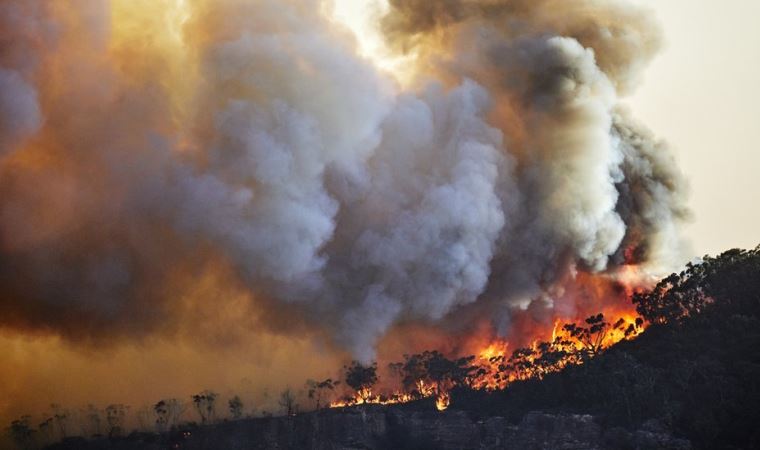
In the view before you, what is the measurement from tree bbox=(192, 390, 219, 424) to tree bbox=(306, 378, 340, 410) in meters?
11.7

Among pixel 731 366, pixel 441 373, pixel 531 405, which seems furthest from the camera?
pixel 441 373

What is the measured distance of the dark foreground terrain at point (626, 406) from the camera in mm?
84500

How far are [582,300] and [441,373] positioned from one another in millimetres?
19184

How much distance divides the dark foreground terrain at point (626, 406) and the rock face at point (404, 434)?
0.37ft

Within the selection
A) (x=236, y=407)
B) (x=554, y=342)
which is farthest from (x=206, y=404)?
(x=554, y=342)

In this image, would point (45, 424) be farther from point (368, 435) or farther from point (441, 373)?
point (441, 373)

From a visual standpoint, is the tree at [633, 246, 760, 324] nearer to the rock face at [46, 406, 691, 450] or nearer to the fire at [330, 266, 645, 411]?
the fire at [330, 266, 645, 411]

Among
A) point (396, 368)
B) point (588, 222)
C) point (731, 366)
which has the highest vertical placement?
point (588, 222)

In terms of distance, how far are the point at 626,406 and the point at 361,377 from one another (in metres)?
30.6

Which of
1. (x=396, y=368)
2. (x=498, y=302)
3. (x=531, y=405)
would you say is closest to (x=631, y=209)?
(x=498, y=302)

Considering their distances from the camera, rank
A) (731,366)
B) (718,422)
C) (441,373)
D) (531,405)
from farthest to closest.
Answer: (441,373) → (531,405) → (731,366) → (718,422)

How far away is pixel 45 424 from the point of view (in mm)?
109312

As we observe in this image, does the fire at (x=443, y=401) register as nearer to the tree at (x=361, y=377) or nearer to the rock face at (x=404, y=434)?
the rock face at (x=404, y=434)

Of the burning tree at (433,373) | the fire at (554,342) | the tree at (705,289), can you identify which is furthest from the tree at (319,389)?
the tree at (705,289)
